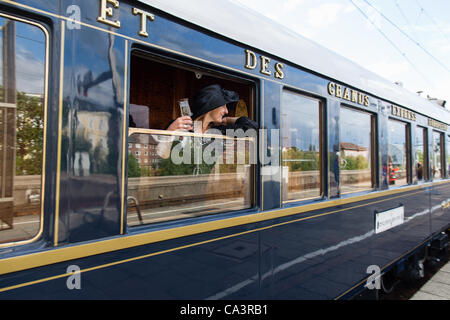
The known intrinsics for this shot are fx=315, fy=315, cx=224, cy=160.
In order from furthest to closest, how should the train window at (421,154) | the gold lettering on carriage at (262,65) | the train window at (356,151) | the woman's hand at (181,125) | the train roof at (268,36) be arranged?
the train window at (421,154), the train window at (356,151), the gold lettering on carriage at (262,65), the woman's hand at (181,125), the train roof at (268,36)

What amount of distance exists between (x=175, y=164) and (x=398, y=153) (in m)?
3.46

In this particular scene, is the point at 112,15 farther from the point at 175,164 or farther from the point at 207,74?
the point at 175,164

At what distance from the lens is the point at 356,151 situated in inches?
131

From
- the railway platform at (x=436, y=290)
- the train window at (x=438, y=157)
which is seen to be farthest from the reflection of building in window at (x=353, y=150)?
the train window at (x=438, y=157)

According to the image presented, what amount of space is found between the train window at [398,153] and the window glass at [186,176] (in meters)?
2.57

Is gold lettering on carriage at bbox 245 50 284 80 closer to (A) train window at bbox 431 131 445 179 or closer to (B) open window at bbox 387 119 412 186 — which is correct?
(B) open window at bbox 387 119 412 186

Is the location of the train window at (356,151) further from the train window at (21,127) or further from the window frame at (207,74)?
the train window at (21,127)

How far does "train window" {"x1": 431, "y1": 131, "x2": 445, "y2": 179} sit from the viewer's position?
5.29 meters

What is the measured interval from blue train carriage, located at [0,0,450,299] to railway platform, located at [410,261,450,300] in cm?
94

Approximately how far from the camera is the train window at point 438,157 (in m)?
5.29

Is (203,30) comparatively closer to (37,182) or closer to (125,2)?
(125,2)

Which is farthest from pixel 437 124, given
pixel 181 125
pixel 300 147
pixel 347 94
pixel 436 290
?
pixel 181 125
